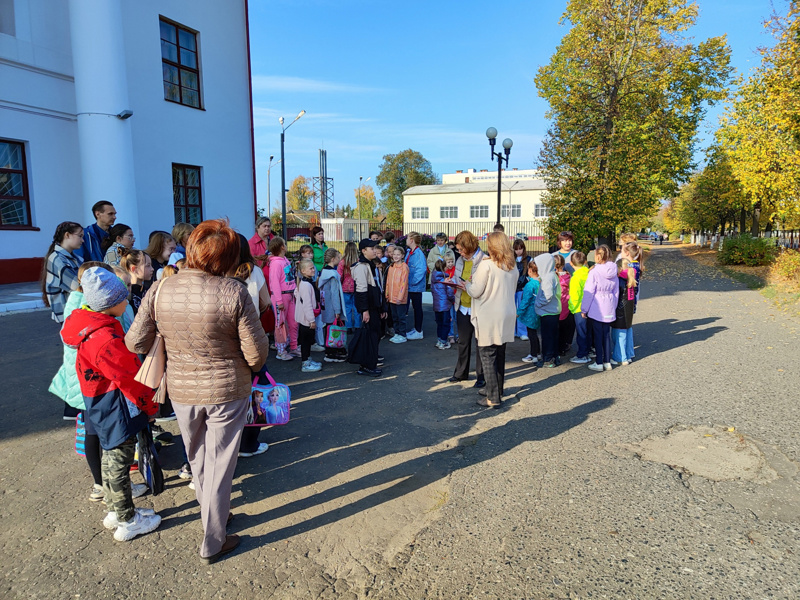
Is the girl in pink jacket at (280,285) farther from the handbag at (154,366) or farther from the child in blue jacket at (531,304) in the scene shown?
the handbag at (154,366)

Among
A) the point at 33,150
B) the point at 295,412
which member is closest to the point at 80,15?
the point at 33,150

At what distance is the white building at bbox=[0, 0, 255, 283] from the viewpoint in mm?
12461

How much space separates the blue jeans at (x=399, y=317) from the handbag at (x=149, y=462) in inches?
213

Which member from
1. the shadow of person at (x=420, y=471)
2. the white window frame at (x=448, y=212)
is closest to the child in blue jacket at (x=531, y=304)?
the shadow of person at (x=420, y=471)

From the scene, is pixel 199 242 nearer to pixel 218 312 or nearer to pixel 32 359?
pixel 218 312

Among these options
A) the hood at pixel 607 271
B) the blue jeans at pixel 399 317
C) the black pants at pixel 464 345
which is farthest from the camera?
the blue jeans at pixel 399 317

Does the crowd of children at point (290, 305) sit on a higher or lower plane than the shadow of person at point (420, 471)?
higher

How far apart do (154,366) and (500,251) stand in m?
3.45

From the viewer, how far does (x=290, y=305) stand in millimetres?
7371

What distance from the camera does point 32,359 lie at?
23.2 feet

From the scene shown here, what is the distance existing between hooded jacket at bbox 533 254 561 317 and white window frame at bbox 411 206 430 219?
5139 cm

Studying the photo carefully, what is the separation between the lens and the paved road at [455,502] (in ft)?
9.18

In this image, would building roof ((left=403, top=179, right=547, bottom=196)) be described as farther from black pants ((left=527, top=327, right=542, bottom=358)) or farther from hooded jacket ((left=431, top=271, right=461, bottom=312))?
black pants ((left=527, top=327, right=542, bottom=358))

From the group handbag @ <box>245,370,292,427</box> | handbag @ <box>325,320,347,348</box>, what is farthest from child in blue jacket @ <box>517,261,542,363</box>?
handbag @ <box>245,370,292,427</box>
